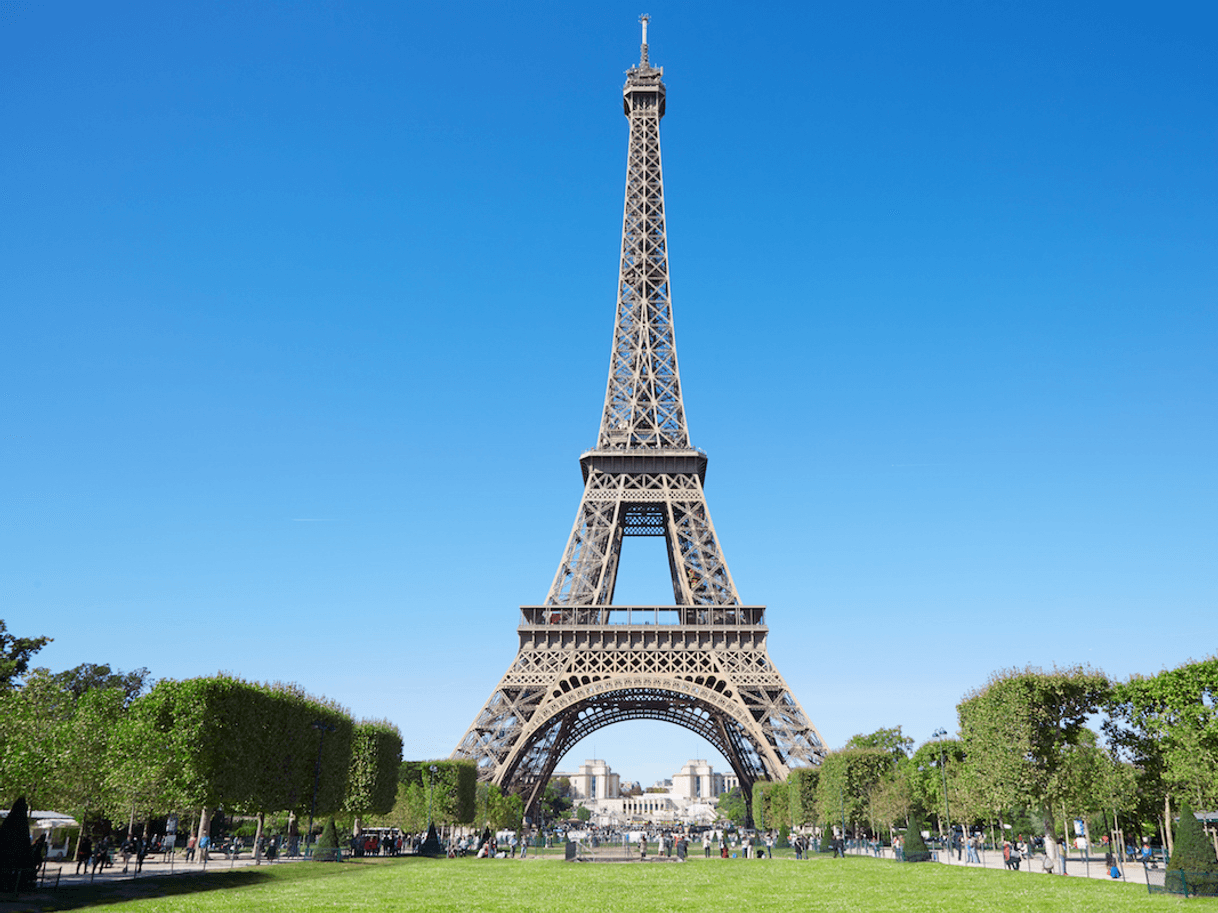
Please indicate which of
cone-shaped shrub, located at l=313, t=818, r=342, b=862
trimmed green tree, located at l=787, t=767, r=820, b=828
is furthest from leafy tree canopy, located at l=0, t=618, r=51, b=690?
trimmed green tree, located at l=787, t=767, r=820, b=828

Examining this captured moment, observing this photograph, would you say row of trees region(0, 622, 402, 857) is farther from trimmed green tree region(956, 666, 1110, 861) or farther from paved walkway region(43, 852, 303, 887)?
trimmed green tree region(956, 666, 1110, 861)

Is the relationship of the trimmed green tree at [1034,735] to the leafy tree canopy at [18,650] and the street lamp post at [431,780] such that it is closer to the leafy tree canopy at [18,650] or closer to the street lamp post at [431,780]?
the street lamp post at [431,780]

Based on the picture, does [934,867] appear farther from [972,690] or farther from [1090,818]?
[1090,818]

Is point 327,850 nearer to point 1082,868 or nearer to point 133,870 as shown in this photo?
point 133,870

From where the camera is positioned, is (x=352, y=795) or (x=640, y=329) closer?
(x=352, y=795)

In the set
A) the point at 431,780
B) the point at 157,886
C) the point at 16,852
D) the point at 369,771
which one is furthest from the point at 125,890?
the point at 431,780

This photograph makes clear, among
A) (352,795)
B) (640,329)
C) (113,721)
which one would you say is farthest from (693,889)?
(640,329)
